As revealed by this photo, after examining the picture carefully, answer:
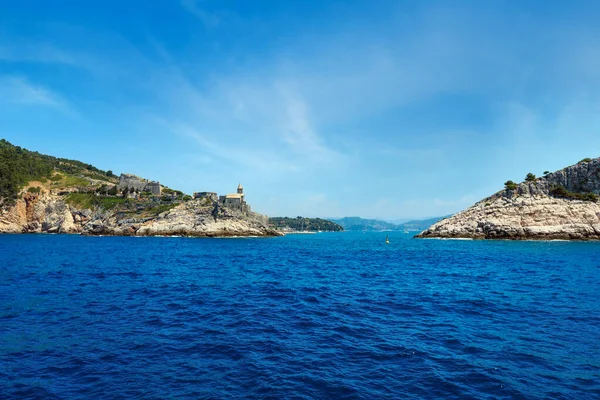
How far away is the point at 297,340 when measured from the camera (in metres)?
16.2

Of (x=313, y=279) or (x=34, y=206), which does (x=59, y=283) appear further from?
(x=34, y=206)

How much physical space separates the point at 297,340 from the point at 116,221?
493 feet

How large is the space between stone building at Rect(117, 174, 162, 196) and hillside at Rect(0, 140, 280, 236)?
615 cm

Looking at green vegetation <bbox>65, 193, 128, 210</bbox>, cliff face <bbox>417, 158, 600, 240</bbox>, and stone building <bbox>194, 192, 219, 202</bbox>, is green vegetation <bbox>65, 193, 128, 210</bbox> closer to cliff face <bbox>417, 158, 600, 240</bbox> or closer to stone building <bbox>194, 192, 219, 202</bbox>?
stone building <bbox>194, 192, 219, 202</bbox>

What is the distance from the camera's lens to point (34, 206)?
5886 inches

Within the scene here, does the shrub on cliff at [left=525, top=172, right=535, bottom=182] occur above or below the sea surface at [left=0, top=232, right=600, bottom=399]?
above

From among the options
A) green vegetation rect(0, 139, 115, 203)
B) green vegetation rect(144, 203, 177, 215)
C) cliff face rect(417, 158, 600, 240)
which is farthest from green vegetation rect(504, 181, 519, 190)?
green vegetation rect(0, 139, 115, 203)

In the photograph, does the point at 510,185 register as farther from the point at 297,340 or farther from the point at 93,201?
the point at 93,201

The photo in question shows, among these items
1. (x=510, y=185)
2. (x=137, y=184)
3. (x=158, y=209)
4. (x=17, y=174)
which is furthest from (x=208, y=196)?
(x=510, y=185)

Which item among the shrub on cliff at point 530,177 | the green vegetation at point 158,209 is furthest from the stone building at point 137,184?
the shrub on cliff at point 530,177

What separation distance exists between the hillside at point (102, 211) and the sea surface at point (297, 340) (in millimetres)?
111259

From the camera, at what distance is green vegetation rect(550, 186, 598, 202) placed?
102375mm

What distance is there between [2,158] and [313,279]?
191297 millimetres

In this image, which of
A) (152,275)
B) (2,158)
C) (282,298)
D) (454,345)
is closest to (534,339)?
(454,345)
